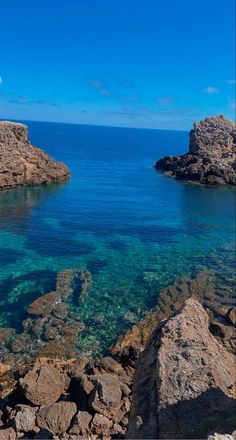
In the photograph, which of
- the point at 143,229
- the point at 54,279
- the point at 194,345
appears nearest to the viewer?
the point at 194,345

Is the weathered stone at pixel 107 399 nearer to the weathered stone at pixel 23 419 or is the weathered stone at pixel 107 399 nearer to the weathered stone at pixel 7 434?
the weathered stone at pixel 23 419

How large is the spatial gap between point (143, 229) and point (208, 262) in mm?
15358

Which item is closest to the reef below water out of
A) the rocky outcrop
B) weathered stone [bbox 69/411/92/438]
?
the rocky outcrop

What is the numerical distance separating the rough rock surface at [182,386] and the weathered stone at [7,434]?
796 centimetres

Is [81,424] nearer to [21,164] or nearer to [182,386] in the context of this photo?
[182,386]

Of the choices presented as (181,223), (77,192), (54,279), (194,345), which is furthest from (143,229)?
(194,345)

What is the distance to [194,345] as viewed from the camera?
448 inches

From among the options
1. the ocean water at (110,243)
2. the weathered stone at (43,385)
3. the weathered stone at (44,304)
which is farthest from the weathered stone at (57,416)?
the weathered stone at (44,304)

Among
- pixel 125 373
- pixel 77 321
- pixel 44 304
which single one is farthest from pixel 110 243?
pixel 125 373

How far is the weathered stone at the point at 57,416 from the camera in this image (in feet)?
54.7

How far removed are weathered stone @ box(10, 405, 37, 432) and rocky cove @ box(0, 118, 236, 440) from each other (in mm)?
41

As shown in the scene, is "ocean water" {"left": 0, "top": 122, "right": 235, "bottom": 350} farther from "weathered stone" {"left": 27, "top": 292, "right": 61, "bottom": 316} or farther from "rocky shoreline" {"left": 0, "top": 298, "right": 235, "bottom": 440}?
"rocky shoreline" {"left": 0, "top": 298, "right": 235, "bottom": 440}

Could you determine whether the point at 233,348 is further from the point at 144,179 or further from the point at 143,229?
the point at 144,179

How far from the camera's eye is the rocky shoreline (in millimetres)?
9352
